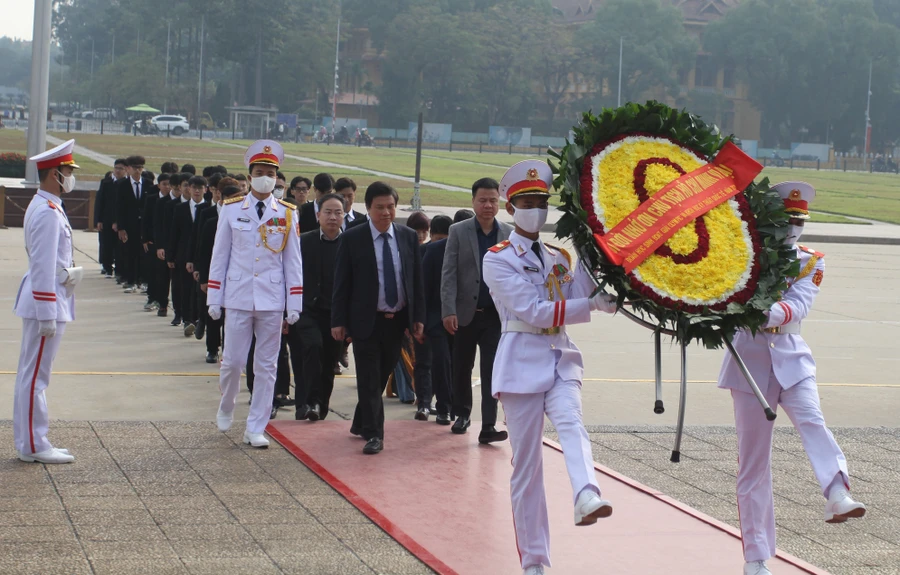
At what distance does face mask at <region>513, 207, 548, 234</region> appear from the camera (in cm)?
543

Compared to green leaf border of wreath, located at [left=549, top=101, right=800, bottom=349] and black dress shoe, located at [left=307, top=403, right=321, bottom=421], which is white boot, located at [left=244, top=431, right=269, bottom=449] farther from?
green leaf border of wreath, located at [left=549, top=101, right=800, bottom=349]

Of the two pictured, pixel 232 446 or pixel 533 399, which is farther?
pixel 232 446

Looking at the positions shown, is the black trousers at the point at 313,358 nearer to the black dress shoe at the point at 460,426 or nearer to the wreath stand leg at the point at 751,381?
the black dress shoe at the point at 460,426

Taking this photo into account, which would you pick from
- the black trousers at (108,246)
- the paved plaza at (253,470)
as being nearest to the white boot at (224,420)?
the paved plaza at (253,470)

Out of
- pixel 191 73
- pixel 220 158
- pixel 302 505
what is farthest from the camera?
pixel 191 73

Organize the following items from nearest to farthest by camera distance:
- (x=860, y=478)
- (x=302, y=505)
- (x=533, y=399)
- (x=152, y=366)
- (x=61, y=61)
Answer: (x=533, y=399) → (x=302, y=505) → (x=860, y=478) → (x=152, y=366) → (x=61, y=61)

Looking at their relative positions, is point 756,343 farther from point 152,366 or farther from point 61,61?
point 61,61

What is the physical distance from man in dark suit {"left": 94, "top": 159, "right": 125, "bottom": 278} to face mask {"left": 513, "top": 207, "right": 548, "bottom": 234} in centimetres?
1131

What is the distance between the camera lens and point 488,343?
814cm

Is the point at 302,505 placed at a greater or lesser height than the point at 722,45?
lesser

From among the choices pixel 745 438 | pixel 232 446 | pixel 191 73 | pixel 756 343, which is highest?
pixel 191 73

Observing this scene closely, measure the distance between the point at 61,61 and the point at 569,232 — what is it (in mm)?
162114

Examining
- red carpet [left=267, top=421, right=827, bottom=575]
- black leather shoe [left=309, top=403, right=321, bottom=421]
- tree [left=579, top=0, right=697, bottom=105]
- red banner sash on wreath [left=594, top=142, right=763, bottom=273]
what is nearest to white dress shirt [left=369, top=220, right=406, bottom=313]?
red carpet [left=267, top=421, right=827, bottom=575]

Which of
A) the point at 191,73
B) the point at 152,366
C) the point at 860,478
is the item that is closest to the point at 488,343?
the point at 860,478
